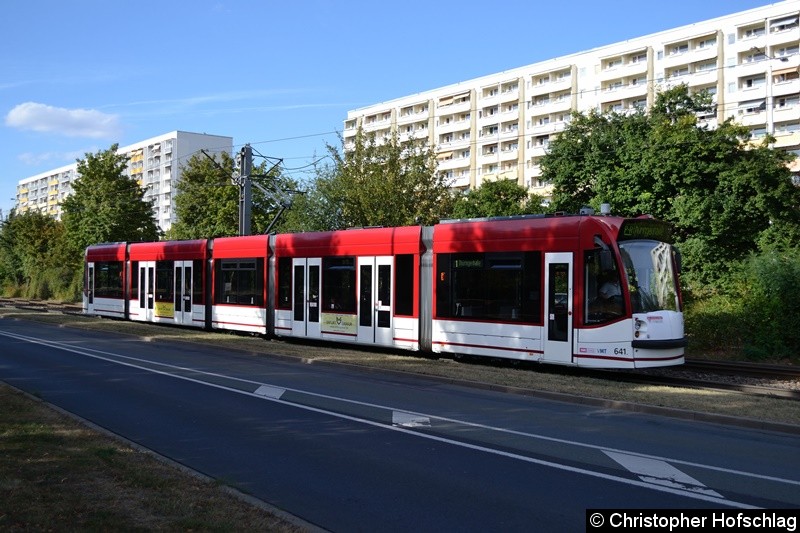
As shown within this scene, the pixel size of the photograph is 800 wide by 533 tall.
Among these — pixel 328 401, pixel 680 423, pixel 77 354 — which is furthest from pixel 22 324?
pixel 680 423

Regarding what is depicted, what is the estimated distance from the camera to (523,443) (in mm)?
9102

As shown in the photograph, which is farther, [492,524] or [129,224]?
[129,224]

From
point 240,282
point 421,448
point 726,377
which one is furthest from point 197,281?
point 421,448

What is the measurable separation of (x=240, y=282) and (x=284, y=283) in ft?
8.94

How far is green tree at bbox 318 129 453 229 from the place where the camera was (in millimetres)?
34812

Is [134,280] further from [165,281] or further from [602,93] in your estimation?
[602,93]

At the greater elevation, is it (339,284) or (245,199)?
(245,199)

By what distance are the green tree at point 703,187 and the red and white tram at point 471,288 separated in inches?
496

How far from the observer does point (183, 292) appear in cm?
2855

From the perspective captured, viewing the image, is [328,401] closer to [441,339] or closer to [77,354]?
[441,339]

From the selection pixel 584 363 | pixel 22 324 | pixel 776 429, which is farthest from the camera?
pixel 22 324

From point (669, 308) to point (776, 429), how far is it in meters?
5.28

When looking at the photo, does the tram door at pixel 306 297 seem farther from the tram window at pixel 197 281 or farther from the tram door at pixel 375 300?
→ the tram window at pixel 197 281

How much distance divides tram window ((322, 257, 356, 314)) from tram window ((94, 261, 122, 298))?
621 inches
